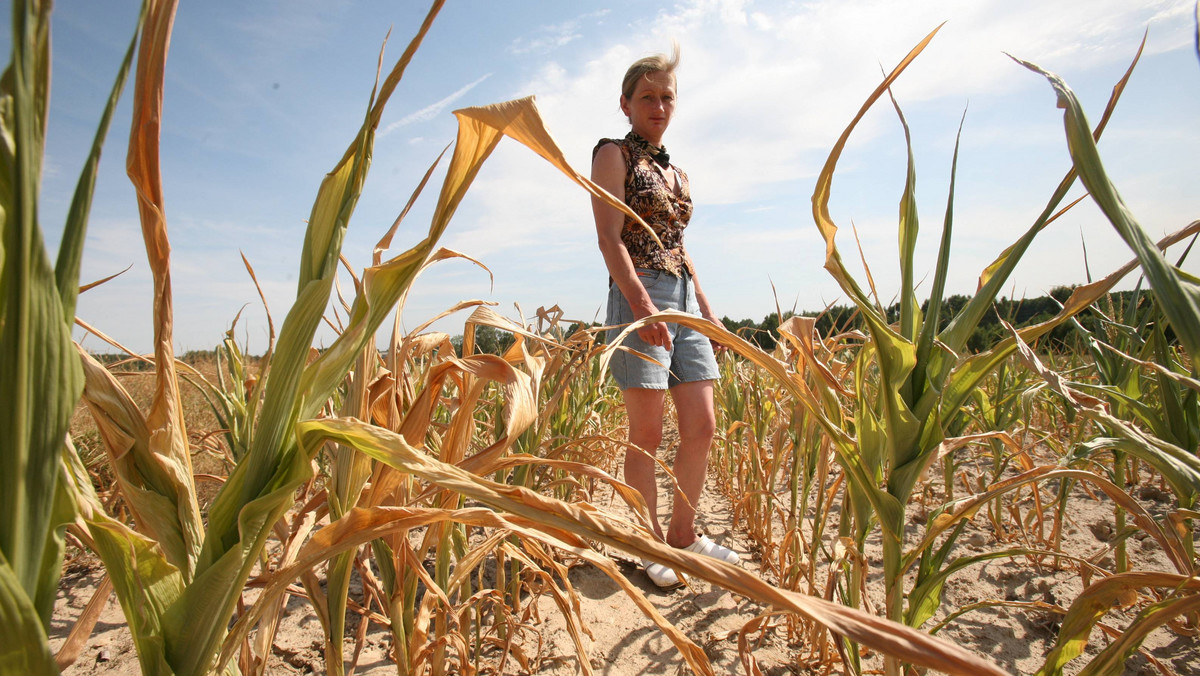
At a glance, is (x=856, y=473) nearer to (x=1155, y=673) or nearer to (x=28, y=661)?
(x=28, y=661)

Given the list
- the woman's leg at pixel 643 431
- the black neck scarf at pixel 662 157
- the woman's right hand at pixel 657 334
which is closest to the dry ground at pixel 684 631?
the woman's leg at pixel 643 431

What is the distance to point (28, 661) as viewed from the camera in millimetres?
279

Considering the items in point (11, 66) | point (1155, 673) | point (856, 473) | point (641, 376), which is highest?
point (11, 66)

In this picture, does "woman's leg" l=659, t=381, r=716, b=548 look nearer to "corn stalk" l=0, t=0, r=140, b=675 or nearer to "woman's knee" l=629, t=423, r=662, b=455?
"woman's knee" l=629, t=423, r=662, b=455

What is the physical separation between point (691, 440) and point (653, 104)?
1089 millimetres

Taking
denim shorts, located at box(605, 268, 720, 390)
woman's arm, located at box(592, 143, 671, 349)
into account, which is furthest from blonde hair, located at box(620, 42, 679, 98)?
denim shorts, located at box(605, 268, 720, 390)

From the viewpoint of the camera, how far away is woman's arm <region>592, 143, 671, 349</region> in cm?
158

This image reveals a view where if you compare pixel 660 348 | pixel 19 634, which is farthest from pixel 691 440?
pixel 19 634

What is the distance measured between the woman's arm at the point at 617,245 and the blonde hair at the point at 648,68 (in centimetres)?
31

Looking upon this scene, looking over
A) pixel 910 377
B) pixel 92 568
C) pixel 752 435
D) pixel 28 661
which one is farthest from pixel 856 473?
pixel 92 568

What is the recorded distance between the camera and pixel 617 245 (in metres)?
1.64

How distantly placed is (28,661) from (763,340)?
5.80m

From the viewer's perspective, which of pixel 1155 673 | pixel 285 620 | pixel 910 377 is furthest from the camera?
pixel 285 620

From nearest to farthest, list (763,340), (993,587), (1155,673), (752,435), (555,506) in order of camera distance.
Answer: (555,506) → (1155,673) → (993,587) → (752,435) → (763,340)
